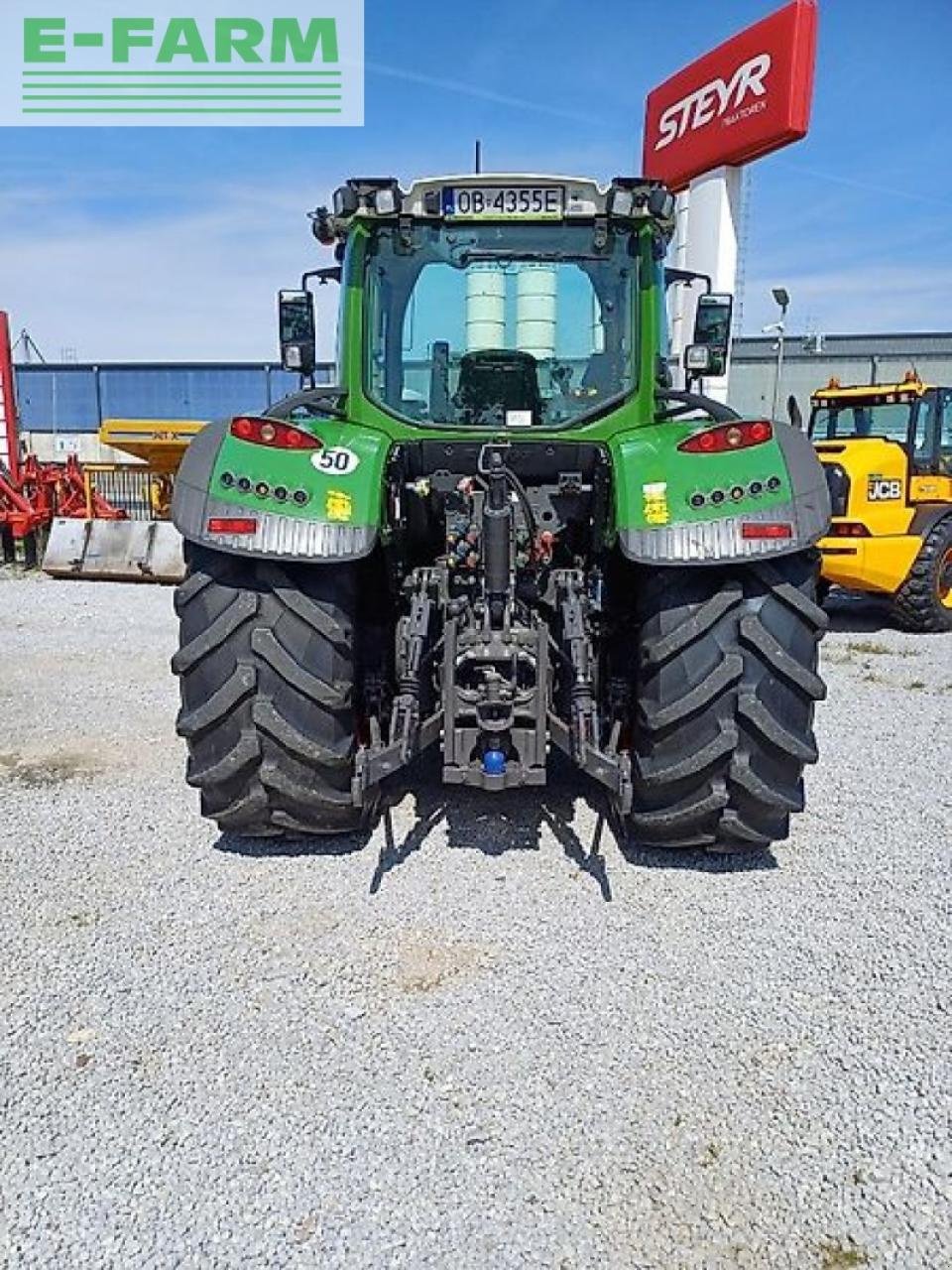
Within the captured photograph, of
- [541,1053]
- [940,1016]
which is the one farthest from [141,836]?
[940,1016]

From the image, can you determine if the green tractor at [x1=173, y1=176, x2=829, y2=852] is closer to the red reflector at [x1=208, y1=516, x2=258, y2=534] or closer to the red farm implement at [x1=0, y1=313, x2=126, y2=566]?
the red reflector at [x1=208, y1=516, x2=258, y2=534]

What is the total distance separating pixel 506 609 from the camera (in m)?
3.26

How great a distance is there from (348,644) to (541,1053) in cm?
147

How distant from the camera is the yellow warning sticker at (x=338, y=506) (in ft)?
10.2

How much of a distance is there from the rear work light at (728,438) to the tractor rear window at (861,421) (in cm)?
615

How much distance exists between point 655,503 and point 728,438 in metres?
0.35

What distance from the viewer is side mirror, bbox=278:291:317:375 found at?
453cm

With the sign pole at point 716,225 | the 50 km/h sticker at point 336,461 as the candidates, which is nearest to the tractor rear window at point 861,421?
the sign pole at point 716,225

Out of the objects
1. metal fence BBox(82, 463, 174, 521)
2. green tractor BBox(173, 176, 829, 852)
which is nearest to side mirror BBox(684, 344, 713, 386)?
green tractor BBox(173, 176, 829, 852)

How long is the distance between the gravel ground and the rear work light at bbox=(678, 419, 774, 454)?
146 cm

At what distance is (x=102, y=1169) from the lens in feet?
6.64

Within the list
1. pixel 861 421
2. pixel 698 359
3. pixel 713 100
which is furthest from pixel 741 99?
pixel 698 359

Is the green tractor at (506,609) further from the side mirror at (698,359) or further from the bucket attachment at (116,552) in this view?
the bucket attachment at (116,552)

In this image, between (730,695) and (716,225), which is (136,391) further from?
(730,695)
